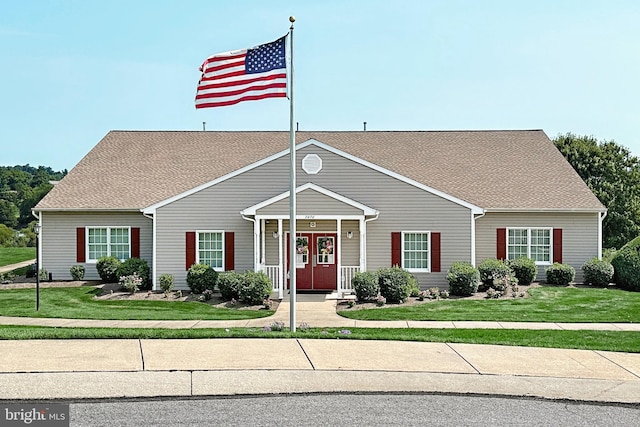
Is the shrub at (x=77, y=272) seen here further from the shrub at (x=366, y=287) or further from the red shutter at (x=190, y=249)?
the shrub at (x=366, y=287)

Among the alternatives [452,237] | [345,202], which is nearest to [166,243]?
[345,202]

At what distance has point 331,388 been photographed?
375 inches

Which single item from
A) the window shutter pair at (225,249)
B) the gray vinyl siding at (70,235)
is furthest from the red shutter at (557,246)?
the gray vinyl siding at (70,235)

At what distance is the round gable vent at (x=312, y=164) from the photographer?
2491cm

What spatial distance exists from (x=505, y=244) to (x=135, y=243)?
45.3 ft

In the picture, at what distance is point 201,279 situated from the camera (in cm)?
2344

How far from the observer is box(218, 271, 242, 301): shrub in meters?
21.7

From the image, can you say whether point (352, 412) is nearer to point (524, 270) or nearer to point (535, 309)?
point (535, 309)

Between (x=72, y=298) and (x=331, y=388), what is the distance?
15751 millimetres

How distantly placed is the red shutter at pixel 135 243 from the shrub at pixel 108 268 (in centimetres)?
74

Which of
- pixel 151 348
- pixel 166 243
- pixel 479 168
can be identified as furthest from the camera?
pixel 479 168

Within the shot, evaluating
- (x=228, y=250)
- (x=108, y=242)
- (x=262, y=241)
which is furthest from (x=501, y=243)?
(x=108, y=242)

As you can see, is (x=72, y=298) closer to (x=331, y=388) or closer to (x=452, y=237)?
(x=452, y=237)

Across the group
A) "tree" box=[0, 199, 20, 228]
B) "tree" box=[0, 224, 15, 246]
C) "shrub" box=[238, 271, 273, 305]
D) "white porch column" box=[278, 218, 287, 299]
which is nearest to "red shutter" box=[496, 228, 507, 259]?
"white porch column" box=[278, 218, 287, 299]
